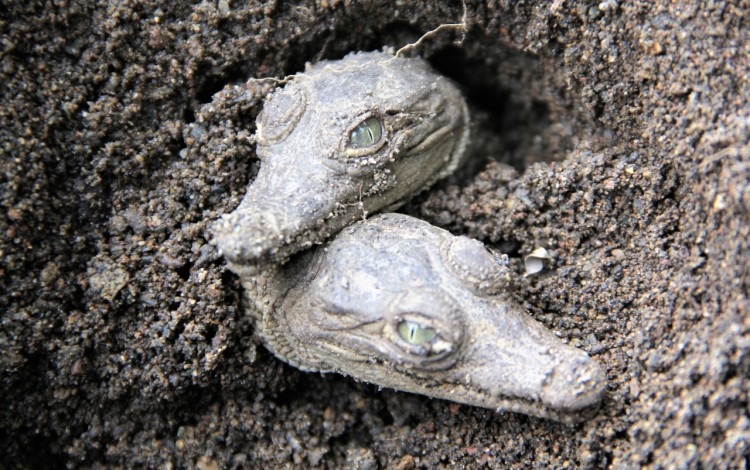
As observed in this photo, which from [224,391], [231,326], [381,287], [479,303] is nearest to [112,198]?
[231,326]

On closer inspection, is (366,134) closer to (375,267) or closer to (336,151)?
(336,151)

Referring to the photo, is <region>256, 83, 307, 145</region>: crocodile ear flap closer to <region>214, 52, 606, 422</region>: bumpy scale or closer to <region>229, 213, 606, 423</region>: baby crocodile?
<region>214, 52, 606, 422</region>: bumpy scale

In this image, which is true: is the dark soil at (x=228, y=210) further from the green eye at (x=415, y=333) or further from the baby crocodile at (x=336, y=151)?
the green eye at (x=415, y=333)

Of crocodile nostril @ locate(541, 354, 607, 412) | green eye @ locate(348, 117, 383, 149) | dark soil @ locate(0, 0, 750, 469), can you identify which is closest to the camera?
crocodile nostril @ locate(541, 354, 607, 412)

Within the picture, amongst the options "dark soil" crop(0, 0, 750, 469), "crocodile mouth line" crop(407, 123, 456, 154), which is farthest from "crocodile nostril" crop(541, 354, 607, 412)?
"crocodile mouth line" crop(407, 123, 456, 154)

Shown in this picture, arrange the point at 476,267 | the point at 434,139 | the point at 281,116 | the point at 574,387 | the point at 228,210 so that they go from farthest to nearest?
the point at 434,139 < the point at 228,210 < the point at 281,116 < the point at 476,267 < the point at 574,387

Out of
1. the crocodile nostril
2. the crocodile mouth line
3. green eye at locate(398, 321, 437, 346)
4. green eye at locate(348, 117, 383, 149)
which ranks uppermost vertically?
green eye at locate(348, 117, 383, 149)

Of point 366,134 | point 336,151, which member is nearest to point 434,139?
point 366,134
